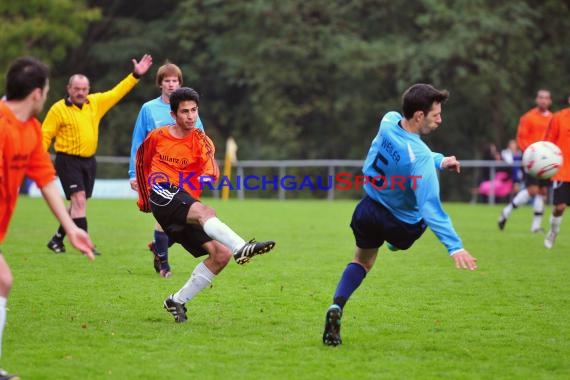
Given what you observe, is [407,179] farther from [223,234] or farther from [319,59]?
[319,59]

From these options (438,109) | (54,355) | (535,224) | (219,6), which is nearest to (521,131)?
(535,224)

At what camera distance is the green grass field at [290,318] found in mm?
6105

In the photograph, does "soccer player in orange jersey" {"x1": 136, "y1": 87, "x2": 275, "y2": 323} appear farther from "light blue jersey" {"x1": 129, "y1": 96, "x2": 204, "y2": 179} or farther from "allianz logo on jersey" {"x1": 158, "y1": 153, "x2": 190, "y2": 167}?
"light blue jersey" {"x1": 129, "y1": 96, "x2": 204, "y2": 179}

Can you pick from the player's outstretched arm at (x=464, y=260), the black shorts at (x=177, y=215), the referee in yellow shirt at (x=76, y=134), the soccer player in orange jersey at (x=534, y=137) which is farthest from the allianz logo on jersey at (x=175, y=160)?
the soccer player in orange jersey at (x=534, y=137)

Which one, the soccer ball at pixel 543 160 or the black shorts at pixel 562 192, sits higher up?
the soccer ball at pixel 543 160

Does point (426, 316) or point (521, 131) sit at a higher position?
point (521, 131)

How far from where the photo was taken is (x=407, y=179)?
6.52 m

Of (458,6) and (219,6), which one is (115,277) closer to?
(458,6)

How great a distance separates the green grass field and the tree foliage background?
18988mm

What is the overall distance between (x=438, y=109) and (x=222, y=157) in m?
28.8

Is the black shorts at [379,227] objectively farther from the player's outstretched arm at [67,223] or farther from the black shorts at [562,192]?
the black shorts at [562,192]

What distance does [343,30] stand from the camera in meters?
34.6

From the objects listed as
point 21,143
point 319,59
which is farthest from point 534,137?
point 319,59

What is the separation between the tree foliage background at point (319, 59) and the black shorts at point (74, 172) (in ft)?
68.5
